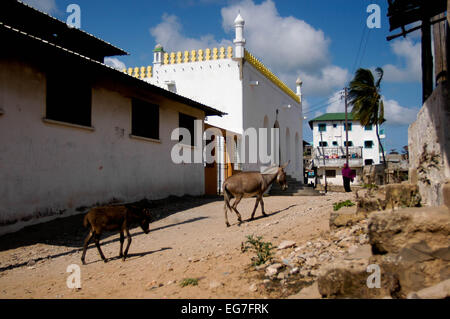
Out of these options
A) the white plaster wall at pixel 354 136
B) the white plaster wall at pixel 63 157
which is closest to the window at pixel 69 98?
the white plaster wall at pixel 63 157

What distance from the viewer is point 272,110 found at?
22828 mm

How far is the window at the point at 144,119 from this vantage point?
1203 cm

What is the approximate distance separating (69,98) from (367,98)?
29781mm

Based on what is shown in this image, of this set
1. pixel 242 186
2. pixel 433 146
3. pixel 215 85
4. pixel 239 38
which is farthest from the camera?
pixel 215 85

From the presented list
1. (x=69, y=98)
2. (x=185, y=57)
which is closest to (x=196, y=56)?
(x=185, y=57)

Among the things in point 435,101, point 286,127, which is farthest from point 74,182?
point 286,127

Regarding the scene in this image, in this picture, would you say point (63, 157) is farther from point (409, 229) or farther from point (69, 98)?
point (409, 229)

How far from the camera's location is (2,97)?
300 inches

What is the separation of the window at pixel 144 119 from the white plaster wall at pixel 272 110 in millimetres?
6317

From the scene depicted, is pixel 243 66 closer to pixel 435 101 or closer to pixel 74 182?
pixel 74 182

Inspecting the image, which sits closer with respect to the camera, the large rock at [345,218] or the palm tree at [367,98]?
the large rock at [345,218]

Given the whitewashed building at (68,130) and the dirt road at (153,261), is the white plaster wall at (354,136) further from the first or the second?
the dirt road at (153,261)

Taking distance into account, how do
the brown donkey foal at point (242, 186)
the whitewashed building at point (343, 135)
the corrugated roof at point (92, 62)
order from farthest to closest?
the whitewashed building at point (343, 135) → the brown donkey foal at point (242, 186) → the corrugated roof at point (92, 62)

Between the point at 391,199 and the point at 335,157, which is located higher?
the point at 335,157
